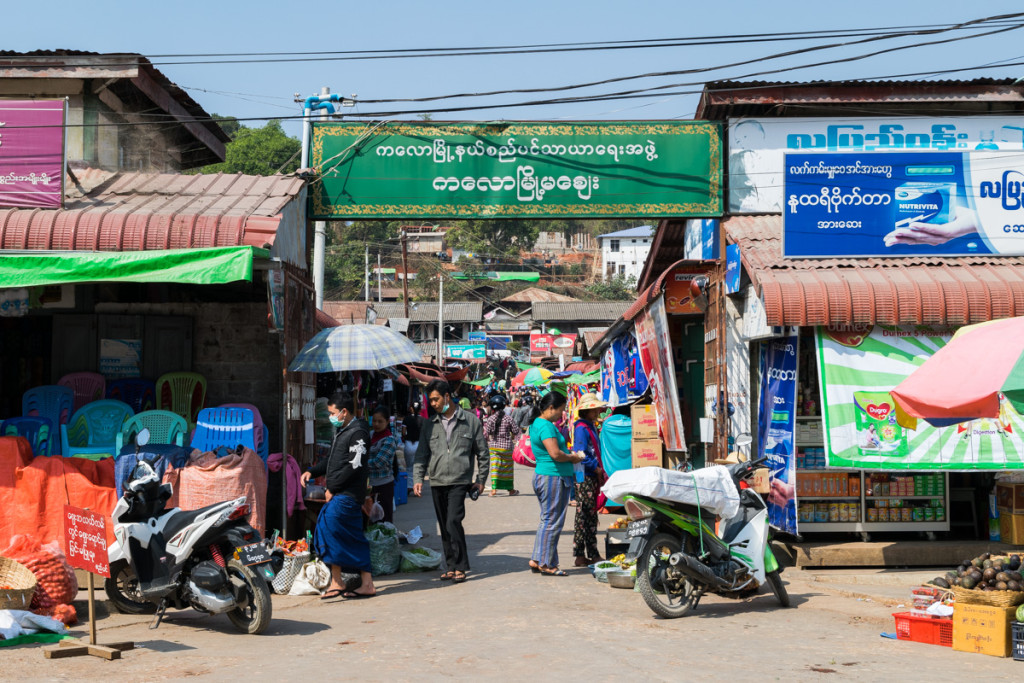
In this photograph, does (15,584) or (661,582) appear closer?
(15,584)

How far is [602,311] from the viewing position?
6372cm

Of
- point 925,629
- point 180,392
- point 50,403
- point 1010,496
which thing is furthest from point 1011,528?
point 50,403

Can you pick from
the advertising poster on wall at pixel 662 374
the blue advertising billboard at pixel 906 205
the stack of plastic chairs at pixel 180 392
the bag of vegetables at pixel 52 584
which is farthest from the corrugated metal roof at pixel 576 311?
the bag of vegetables at pixel 52 584

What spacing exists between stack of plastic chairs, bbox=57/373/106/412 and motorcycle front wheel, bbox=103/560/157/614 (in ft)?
12.9

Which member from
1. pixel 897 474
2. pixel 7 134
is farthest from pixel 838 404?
pixel 7 134

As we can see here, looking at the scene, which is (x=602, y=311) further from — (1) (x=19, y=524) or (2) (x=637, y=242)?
(1) (x=19, y=524)

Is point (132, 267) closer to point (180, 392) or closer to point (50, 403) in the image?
point (180, 392)

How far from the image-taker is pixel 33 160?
1079cm

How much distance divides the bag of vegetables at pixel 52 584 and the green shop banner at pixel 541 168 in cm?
637

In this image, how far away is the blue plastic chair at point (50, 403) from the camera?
36.8 ft

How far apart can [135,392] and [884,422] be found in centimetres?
838

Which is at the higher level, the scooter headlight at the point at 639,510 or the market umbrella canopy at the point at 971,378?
the market umbrella canopy at the point at 971,378

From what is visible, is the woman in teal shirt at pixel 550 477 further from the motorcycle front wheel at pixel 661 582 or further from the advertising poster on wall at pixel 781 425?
the advertising poster on wall at pixel 781 425

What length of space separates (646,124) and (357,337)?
5011mm
